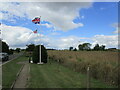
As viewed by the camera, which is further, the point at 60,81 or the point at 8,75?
the point at 8,75

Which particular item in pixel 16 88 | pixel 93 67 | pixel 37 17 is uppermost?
pixel 37 17

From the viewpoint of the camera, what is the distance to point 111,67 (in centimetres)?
858

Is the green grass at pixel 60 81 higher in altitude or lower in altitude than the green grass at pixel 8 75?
higher

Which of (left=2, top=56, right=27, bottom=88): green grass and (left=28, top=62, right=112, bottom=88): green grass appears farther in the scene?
(left=2, top=56, right=27, bottom=88): green grass

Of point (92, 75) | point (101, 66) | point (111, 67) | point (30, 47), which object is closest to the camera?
point (111, 67)

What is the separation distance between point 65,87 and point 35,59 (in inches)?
650

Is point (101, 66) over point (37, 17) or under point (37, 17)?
under

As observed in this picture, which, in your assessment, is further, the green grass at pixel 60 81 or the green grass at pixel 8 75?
the green grass at pixel 8 75

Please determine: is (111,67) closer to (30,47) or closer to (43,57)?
(43,57)

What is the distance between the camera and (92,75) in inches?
397

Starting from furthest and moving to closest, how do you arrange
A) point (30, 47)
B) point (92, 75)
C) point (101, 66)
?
point (30, 47) → point (92, 75) → point (101, 66)

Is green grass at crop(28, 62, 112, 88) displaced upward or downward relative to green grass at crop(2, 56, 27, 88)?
upward

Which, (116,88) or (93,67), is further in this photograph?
(93,67)

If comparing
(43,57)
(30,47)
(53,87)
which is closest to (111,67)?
(53,87)
